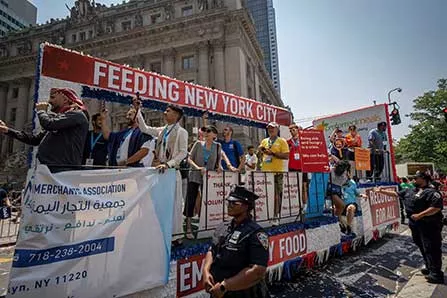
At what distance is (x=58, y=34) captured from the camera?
4069 centimetres

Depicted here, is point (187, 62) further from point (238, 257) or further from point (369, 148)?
point (238, 257)

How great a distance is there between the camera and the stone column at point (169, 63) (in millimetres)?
32906

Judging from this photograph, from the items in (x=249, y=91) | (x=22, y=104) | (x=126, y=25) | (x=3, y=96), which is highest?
(x=126, y=25)

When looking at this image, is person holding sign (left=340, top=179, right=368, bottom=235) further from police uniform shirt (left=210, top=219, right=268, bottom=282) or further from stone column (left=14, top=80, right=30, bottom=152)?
stone column (left=14, top=80, right=30, bottom=152)

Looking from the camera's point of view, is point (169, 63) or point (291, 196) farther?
point (169, 63)

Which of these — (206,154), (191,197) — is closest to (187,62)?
(206,154)

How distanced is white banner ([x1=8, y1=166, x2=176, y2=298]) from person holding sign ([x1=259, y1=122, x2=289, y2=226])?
7.98ft

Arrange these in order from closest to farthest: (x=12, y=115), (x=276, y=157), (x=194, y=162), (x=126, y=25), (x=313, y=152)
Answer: (x=194, y=162)
(x=276, y=157)
(x=313, y=152)
(x=126, y=25)
(x=12, y=115)

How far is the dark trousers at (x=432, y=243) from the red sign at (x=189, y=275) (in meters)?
4.23

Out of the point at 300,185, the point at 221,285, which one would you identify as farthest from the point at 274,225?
the point at 221,285

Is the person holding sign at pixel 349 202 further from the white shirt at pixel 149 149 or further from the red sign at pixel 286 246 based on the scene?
the white shirt at pixel 149 149

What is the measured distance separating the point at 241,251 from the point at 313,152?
373 cm

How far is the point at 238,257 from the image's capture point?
2322 millimetres

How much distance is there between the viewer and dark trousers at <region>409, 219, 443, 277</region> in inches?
187
